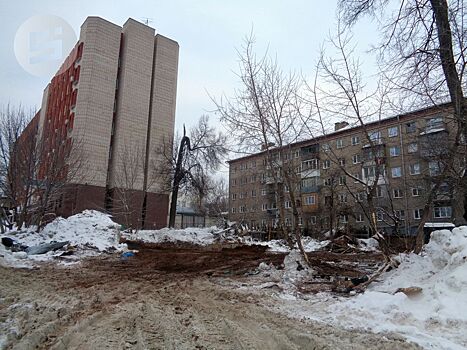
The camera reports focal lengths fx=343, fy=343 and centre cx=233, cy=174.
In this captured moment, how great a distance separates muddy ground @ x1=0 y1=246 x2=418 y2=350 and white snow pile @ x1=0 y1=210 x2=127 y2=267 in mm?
6154

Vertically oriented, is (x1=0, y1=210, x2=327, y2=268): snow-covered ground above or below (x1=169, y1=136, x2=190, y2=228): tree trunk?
below

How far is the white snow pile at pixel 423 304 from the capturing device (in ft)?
12.4

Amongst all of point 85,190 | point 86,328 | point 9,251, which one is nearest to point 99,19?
point 85,190

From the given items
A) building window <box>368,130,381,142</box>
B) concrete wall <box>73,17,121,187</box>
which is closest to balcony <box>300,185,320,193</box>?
concrete wall <box>73,17,121,187</box>

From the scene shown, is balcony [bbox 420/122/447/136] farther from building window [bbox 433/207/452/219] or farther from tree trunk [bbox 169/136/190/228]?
building window [bbox 433/207/452/219]

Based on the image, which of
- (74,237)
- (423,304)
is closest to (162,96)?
(74,237)

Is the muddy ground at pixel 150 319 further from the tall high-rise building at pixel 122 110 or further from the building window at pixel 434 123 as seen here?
the tall high-rise building at pixel 122 110

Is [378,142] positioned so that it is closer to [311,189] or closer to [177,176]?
[177,176]

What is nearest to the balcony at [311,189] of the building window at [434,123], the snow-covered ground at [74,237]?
the snow-covered ground at [74,237]

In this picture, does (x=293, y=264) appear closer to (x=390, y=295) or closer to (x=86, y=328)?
(x=390, y=295)

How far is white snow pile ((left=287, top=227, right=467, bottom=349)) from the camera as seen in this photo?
3.79 metres

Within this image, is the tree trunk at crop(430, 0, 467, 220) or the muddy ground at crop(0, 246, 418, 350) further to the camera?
the tree trunk at crop(430, 0, 467, 220)

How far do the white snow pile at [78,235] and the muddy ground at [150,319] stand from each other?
20.2 ft

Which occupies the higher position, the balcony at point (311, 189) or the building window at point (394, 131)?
the balcony at point (311, 189)
